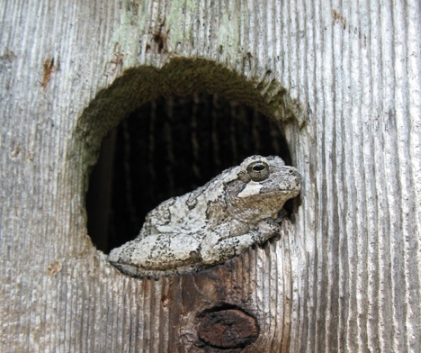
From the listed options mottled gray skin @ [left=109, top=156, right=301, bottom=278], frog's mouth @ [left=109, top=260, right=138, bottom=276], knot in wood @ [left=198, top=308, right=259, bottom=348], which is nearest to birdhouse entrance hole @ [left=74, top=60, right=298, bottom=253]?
mottled gray skin @ [left=109, top=156, right=301, bottom=278]

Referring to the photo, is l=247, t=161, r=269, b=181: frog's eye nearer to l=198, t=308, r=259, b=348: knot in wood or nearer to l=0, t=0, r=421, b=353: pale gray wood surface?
l=0, t=0, r=421, b=353: pale gray wood surface

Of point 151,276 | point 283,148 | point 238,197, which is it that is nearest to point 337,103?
point 238,197

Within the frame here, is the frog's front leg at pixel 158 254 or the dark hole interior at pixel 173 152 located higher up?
the dark hole interior at pixel 173 152

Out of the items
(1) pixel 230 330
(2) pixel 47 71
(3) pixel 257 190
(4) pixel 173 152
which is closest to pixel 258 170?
(3) pixel 257 190

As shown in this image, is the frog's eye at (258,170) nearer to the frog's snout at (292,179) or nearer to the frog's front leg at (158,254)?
the frog's snout at (292,179)

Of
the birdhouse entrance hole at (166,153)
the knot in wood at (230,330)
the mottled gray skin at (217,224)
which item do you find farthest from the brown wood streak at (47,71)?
the knot in wood at (230,330)

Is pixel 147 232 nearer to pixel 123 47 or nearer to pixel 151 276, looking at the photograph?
pixel 151 276
